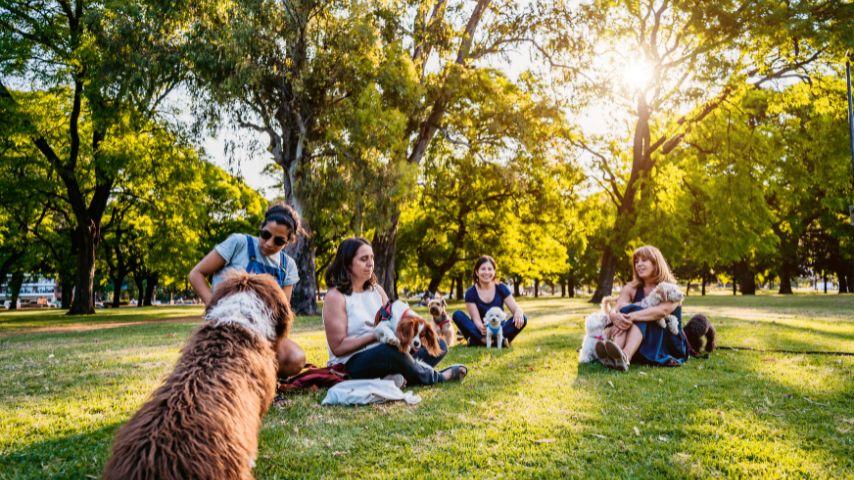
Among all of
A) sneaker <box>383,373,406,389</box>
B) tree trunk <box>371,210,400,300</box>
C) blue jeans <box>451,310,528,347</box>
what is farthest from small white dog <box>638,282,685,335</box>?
tree trunk <box>371,210,400,300</box>

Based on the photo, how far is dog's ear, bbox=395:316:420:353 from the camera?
16.0 ft

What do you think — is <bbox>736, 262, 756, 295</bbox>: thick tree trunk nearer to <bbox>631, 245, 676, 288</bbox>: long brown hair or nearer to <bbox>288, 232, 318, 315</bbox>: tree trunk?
<bbox>288, 232, 318, 315</bbox>: tree trunk

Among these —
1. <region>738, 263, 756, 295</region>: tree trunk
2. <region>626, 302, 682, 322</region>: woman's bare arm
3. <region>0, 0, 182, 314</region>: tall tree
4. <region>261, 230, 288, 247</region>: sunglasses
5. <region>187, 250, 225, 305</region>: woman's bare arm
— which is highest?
<region>0, 0, 182, 314</region>: tall tree

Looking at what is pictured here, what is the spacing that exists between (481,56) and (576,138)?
8.47 meters

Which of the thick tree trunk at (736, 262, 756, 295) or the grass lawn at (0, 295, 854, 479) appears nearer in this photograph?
the grass lawn at (0, 295, 854, 479)

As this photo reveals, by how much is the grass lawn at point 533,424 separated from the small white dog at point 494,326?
1.73 meters

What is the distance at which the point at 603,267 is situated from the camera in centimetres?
2692

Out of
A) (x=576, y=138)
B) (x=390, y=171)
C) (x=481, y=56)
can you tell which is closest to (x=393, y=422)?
(x=390, y=171)

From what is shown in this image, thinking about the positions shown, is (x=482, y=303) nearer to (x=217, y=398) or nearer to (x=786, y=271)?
(x=217, y=398)

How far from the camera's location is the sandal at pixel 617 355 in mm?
6145

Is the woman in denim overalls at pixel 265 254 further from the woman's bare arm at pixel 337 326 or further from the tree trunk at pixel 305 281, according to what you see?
the tree trunk at pixel 305 281

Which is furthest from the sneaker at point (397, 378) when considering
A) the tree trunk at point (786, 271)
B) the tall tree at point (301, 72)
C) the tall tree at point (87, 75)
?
the tree trunk at point (786, 271)

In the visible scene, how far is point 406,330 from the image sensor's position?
4922 millimetres

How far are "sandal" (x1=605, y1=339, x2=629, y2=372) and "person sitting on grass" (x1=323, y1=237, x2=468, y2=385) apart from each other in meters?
2.17
